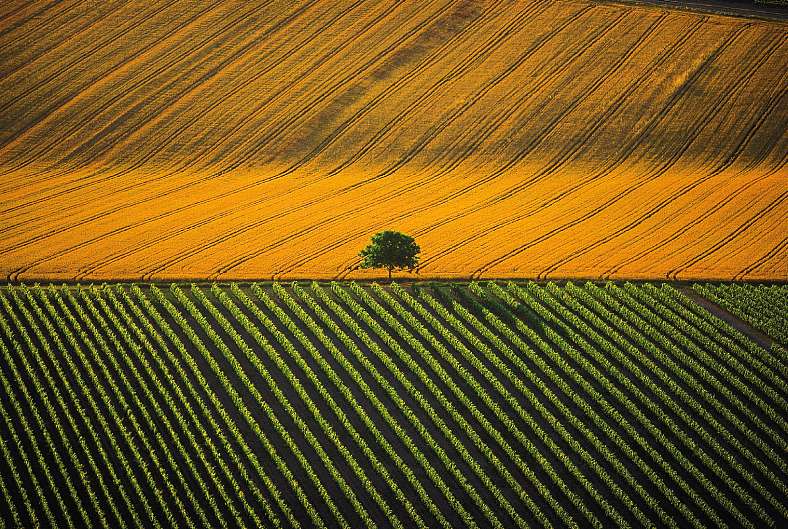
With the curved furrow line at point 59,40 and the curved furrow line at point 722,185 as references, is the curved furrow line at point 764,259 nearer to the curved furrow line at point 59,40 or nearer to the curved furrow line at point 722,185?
the curved furrow line at point 722,185

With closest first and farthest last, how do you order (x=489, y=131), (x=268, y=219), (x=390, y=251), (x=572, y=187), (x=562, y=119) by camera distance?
(x=390, y=251) → (x=268, y=219) → (x=572, y=187) → (x=489, y=131) → (x=562, y=119)

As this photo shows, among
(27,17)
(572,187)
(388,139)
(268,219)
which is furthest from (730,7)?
(27,17)

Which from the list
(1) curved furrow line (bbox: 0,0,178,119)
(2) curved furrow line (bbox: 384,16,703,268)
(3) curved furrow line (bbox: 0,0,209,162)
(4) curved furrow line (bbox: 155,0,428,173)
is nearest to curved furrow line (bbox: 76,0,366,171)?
(4) curved furrow line (bbox: 155,0,428,173)

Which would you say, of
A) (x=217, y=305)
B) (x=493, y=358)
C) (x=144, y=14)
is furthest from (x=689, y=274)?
(x=144, y=14)

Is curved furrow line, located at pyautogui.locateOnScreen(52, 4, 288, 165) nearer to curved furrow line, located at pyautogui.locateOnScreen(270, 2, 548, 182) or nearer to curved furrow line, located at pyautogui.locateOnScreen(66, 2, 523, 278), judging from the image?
curved furrow line, located at pyautogui.locateOnScreen(270, 2, 548, 182)

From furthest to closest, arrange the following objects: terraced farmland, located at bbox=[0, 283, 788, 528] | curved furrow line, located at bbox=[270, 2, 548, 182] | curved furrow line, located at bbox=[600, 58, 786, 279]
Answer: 1. curved furrow line, located at bbox=[270, 2, 548, 182]
2. curved furrow line, located at bbox=[600, 58, 786, 279]
3. terraced farmland, located at bbox=[0, 283, 788, 528]

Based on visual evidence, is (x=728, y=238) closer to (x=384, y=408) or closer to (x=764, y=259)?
(x=764, y=259)
